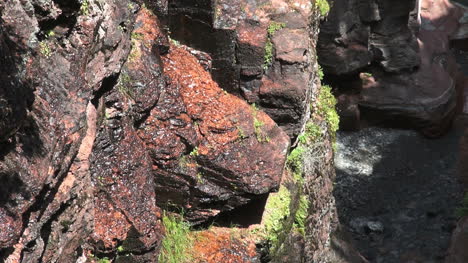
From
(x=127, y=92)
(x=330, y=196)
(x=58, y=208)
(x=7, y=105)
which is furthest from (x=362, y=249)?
(x=7, y=105)

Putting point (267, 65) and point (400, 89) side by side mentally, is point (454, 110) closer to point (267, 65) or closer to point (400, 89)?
point (400, 89)

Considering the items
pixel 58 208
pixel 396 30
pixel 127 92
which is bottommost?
pixel 396 30

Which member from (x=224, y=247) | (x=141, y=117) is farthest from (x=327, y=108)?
(x=141, y=117)

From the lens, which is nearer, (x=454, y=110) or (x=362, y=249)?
(x=362, y=249)

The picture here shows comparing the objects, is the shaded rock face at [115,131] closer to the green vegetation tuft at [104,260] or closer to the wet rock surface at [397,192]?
the green vegetation tuft at [104,260]

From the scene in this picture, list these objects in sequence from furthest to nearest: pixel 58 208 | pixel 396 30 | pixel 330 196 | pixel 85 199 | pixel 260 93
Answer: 1. pixel 396 30
2. pixel 330 196
3. pixel 260 93
4. pixel 85 199
5. pixel 58 208

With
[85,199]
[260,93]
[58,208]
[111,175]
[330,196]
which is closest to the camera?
[58,208]

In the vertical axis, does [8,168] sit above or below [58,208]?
above
